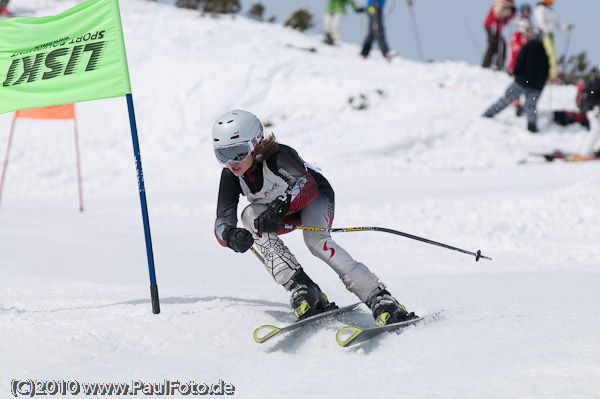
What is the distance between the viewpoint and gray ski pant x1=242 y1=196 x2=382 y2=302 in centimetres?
371

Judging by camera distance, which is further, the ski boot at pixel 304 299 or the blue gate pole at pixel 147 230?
the blue gate pole at pixel 147 230

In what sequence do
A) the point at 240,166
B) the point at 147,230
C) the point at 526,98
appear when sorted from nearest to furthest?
1. the point at 240,166
2. the point at 147,230
3. the point at 526,98

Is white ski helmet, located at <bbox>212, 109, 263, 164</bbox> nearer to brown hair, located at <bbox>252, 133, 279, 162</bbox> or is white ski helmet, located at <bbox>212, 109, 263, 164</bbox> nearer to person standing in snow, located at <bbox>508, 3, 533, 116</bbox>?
brown hair, located at <bbox>252, 133, 279, 162</bbox>

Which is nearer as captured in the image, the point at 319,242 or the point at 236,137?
the point at 236,137

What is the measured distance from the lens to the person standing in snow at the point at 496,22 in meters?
15.6

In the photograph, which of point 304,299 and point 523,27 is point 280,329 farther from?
point 523,27

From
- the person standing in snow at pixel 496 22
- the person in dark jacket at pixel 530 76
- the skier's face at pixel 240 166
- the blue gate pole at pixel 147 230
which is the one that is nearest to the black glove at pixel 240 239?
the skier's face at pixel 240 166

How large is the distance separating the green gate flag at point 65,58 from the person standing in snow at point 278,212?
0.97 meters

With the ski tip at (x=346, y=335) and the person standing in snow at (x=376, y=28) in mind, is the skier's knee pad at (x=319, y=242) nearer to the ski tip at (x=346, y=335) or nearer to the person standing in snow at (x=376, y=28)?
the ski tip at (x=346, y=335)

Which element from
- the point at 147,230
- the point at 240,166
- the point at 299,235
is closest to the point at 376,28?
the point at 299,235

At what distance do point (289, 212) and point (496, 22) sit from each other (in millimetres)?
13797

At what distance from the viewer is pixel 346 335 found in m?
3.43

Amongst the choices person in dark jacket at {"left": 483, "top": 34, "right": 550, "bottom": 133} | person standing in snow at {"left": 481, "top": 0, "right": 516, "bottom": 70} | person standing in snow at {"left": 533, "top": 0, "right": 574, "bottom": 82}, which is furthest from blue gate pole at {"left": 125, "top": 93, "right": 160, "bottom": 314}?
person standing in snow at {"left": 481, "top": 0, "right": 516, "bottom": 70}

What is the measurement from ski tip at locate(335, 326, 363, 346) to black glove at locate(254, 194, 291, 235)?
0.72 metres
